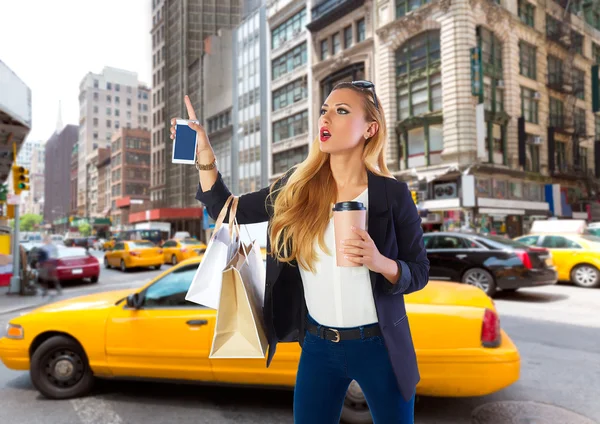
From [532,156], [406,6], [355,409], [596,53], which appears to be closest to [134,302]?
[355,409]

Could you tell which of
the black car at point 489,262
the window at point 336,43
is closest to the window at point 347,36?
the window at point 336,43

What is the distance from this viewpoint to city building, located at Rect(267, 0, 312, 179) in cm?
3838

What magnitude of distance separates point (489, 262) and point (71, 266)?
532 inches

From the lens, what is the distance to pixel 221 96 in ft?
166

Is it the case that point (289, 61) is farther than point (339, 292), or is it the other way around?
point (289, 61)

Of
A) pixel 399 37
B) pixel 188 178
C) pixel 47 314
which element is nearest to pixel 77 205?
pixel 188 178

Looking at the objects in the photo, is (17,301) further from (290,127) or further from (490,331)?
(290,127)

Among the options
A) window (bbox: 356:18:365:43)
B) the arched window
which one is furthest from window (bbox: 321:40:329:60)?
the arched window

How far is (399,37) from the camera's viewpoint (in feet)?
95.9

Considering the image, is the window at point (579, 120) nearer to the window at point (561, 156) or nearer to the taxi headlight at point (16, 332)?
the window at point (561, 156)

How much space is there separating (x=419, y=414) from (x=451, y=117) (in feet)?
82.5

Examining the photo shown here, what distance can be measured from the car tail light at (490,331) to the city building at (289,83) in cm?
3311

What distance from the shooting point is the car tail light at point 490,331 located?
366cm

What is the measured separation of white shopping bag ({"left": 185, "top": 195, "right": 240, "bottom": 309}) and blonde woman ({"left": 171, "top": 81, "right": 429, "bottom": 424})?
8 cm
